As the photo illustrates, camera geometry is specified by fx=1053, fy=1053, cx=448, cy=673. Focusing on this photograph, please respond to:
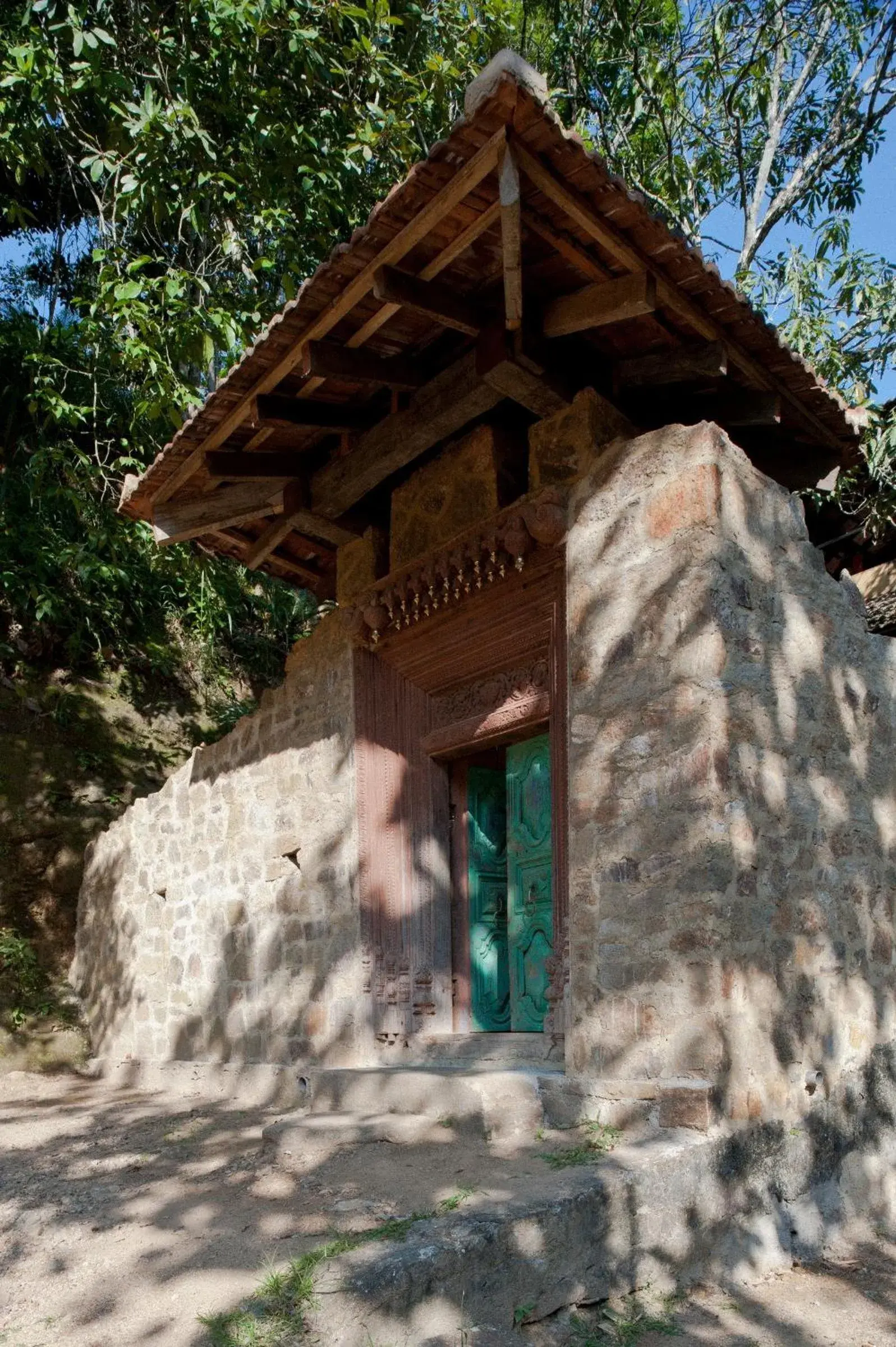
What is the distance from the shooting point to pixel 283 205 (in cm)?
873

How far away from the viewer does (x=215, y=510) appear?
6.42 m

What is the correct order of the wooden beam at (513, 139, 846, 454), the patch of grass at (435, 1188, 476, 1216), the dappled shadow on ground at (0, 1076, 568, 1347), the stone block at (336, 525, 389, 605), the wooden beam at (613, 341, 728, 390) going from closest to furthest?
1. the dappled shadow on ground at (0, 1076, 568, 1347)
2. the patch of grass at (435, 1188, 476, 1216)
3. the wooden beam at (513, 139, 846, 454)
4. the wooden beam at (613, 341, 728, 390)
5. the stone block at (336, 525, 389, 605)

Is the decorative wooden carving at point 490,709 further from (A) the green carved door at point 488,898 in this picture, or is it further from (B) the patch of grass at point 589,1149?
(B) the patch of grass at point 589,1149

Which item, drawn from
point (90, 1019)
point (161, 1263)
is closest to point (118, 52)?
point (90, 1019)

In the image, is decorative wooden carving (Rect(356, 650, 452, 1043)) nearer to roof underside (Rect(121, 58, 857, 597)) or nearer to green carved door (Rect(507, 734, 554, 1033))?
green carved door (Rect(507, 734, 554, 1033))

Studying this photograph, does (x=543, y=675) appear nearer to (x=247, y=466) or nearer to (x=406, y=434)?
(x=406, y=434)

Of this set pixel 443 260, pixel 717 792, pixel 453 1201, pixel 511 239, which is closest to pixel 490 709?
pixel 717 792

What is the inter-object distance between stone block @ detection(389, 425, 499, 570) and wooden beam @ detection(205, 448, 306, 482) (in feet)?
Result: 2.24

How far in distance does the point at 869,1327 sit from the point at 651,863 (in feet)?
5.54

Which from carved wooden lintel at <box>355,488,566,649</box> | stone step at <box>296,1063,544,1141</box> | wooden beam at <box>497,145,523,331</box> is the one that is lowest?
stone step at <box>296,1063,544,1141</box>

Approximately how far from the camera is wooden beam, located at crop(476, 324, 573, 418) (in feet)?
15.6

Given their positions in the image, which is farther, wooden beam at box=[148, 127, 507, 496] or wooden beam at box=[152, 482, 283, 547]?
wooden beam at box=[152, 482, 283, 547]

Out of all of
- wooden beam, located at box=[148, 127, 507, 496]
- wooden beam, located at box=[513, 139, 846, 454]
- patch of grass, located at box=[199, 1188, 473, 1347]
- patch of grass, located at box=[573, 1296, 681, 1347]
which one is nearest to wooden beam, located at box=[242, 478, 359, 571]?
wooden beam, located at box=[148, 127, 507, 496]

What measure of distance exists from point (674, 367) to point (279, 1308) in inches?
156
